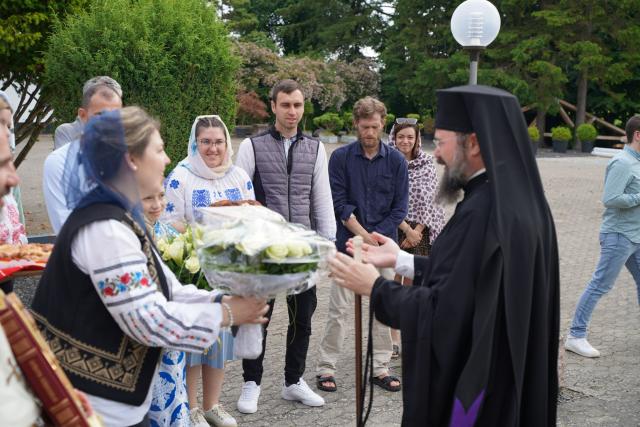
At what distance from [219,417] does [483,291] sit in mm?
2803

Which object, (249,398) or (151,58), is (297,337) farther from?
(151,58)

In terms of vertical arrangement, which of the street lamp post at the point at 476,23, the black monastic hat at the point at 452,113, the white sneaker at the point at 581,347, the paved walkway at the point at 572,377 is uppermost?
the street lamp post at the point at 476,23

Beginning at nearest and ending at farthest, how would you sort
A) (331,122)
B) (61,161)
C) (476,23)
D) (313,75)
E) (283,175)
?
(61,161) → (283,175) → (476,23) → (313,75) → (331,122)

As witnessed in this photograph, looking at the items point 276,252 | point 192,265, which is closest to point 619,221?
point 192,265

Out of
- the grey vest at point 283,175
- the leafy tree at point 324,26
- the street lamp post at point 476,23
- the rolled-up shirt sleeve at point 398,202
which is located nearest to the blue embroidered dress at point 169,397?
the grey vest at point 283,175

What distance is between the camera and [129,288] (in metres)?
2.33

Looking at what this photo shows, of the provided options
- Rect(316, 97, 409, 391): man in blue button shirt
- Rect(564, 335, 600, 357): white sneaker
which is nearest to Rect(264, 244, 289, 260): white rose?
Rect(316, 97, 409, 391): man in blue button shirt

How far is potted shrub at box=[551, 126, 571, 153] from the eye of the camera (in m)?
32.9

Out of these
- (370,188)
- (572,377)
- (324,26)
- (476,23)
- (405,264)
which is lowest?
(572,377)

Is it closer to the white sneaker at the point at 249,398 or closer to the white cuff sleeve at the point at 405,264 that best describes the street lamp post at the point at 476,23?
the white sneaker at the point at 249,398

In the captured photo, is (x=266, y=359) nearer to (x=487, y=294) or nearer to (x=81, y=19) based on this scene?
(x=487, y=294)

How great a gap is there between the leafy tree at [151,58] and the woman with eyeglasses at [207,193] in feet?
12.8

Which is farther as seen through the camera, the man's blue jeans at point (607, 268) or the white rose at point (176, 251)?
the man's blue jeans at point (607, 268)

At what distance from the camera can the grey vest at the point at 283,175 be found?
5406 millimetres
